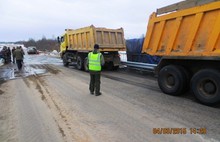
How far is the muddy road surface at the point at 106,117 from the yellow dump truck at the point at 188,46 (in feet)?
1.46

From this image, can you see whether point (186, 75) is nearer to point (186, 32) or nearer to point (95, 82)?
point (186, 32)

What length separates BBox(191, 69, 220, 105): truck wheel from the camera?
6312mm

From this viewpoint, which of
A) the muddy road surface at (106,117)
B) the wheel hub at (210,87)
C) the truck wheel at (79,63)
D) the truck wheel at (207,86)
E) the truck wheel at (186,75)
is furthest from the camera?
the truck wheel at (79,63)

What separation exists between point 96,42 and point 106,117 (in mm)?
9139

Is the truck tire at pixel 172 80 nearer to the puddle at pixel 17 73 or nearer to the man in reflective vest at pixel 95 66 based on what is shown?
the man in reflective vest at pixel 95 66

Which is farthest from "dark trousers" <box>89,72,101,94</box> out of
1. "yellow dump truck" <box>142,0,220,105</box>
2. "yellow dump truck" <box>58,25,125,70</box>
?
"yellow dump truck" <box>58,25,125,70</box>

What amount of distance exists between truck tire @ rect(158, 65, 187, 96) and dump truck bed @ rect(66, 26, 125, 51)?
6.92 meters

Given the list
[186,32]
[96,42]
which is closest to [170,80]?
[186,32]

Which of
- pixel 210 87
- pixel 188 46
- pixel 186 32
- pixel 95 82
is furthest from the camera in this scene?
pixel 95 82

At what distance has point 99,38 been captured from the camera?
14.6m

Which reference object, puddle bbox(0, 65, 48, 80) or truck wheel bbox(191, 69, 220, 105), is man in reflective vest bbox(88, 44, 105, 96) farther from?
puddle bbox(0, 65, 48, 80)

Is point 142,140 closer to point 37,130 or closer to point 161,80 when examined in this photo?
point 37,130

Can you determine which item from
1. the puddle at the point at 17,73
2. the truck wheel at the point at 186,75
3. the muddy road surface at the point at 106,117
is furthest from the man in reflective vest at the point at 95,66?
the puddle at the point at 17,73

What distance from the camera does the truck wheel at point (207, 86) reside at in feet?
20.7
